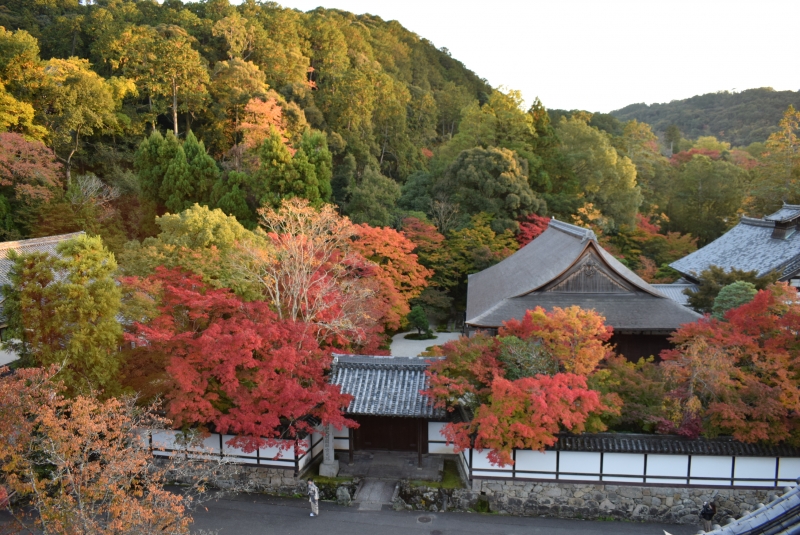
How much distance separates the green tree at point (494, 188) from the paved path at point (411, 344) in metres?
8.11

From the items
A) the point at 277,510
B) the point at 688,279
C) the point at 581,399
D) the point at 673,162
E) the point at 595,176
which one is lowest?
the point at 277,510

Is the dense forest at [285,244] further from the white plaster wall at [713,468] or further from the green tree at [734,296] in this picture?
the white plaster wall at [713,468]

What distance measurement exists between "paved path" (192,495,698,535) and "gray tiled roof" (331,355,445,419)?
2.37 metres

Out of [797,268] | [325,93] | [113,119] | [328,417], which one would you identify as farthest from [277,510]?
[325,93]

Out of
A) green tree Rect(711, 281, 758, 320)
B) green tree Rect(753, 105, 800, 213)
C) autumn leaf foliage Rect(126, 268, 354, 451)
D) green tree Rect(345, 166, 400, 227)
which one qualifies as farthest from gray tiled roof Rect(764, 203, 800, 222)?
autumn leaf foliage Rect(126, 268, 354, 451)

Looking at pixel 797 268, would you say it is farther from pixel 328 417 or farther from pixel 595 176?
pixel 328 417

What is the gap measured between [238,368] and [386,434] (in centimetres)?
443

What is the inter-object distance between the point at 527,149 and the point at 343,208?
12.6 meters

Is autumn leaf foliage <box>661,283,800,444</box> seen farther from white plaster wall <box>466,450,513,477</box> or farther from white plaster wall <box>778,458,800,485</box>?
white plaster wall <box>466,450,513,477</box>

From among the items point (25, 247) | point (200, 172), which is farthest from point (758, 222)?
point (25, 247)

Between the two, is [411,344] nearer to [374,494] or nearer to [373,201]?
[373,201]

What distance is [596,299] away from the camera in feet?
64.1

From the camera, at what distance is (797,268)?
22297mm

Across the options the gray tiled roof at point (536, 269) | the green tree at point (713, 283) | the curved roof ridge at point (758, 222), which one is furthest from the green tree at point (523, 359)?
the curved roof ridge at point (758, 222)
